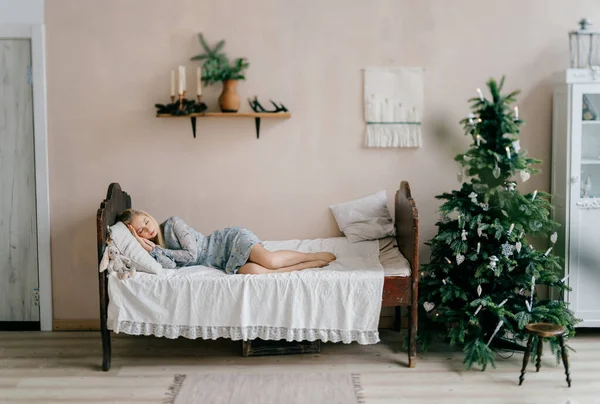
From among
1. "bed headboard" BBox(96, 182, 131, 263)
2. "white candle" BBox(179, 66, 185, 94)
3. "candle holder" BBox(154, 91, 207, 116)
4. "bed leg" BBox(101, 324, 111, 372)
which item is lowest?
"bed leg" BBox(101, 324, 111, 372)

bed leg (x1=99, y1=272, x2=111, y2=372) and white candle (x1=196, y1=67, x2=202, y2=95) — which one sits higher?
white candle (x1=196, y1=67, x2=202, y2=95)

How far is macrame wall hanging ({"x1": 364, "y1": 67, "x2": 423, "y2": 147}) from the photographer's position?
13.8 ft

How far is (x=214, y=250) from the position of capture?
3930 mm

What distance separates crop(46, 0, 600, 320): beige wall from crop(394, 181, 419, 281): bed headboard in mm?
338

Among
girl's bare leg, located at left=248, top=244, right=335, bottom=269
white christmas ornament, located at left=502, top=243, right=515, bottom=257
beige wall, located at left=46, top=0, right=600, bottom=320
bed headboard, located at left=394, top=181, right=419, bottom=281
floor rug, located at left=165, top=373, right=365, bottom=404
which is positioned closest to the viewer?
floor rug, located at left=165, top=373, right=365, bottom=404

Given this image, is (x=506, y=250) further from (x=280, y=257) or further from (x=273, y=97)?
(x=273, y=97)

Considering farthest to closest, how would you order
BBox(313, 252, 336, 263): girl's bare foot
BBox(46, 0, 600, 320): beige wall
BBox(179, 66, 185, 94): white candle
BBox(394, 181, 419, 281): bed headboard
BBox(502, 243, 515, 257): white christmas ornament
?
BBox(46, 0, 600, 320): beige wall, BBox(179, 66, 185, 94): white candle, BBox(313, 252, 336, 263): girl's bare foot, BBox(502, 243, 515, 257): white christmas ornament, BBox(394, 181, 419, 281): bed headboard

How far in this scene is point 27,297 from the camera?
4344 millimetres

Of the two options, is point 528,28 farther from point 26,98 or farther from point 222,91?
point 26,98

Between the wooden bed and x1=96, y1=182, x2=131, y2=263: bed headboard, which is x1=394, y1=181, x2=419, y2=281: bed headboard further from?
x1=96, y1=182, x2=131, y2=263: bed headboard

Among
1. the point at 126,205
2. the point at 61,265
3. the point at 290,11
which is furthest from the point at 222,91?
the point at 61,265

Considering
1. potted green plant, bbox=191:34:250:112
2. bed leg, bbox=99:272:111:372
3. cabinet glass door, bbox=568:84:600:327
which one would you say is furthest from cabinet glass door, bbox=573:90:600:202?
bed leg, bbox=99:272:111:372

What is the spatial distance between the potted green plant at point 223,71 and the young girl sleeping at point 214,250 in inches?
32.1

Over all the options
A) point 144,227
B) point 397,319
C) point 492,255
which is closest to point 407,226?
point 492,255
